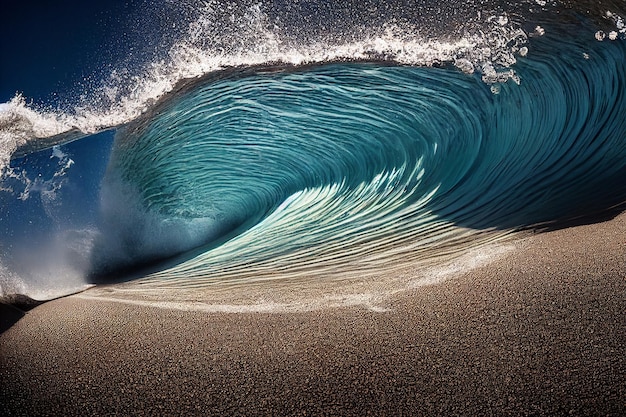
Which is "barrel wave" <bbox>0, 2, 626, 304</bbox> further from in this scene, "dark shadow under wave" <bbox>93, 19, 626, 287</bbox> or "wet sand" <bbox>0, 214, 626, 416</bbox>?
"wet sand" <bbox>0, 214, 626, 416</bbox>

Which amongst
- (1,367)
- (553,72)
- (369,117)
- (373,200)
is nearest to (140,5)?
(369,117)

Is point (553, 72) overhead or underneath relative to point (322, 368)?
overhead

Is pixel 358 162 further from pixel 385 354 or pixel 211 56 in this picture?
pixel 385 354

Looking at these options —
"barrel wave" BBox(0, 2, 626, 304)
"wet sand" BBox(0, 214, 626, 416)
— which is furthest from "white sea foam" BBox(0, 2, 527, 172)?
"wet sand" BBox(0, 214, 626, 416)

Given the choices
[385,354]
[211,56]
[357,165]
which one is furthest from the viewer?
[211,56]

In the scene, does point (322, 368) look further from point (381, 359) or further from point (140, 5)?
point (140, 5)

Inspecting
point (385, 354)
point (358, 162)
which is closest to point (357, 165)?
point (358, 162)
